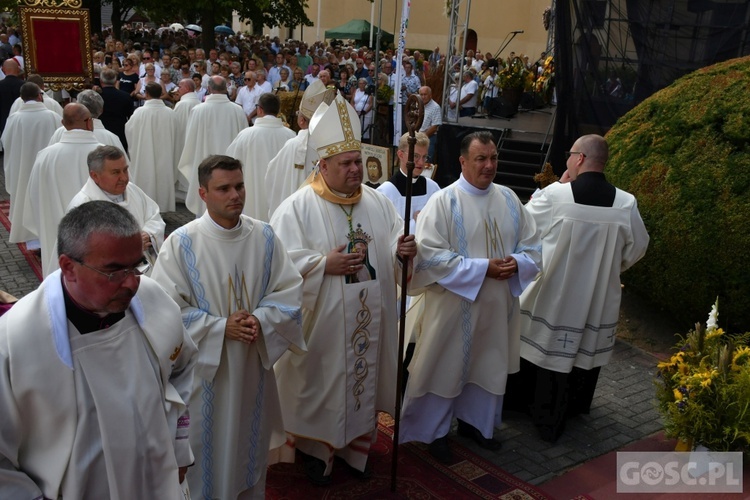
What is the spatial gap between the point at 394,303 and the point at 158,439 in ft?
7.54

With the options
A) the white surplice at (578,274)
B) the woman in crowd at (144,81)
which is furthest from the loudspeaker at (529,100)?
the white surplice at (578,274)

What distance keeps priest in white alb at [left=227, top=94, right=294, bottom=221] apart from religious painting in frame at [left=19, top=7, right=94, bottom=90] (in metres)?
3.40

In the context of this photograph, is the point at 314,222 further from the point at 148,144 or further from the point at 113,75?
the point at 113,75

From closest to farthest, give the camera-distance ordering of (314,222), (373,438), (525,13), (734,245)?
(314,222), (373,438), (734,245), (525,13)

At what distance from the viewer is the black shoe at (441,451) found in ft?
16.6

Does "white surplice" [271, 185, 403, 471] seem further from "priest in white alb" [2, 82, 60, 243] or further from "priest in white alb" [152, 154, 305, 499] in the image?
"priest in white alb" [2, 82, 60, 243]

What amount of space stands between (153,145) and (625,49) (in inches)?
269

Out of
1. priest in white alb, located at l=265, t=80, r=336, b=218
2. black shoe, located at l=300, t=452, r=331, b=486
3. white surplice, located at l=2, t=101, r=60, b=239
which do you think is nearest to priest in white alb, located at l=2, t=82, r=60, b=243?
white surplice, located at l=2, t=101, r=60, b=239

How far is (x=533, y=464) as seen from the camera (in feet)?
16.7

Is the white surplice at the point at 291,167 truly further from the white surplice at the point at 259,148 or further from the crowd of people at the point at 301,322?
the crowd of people at the point at 301,322

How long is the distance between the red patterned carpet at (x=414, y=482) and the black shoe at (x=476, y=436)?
17cm

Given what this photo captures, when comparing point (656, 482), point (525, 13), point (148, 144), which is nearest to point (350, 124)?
point (656, 482)

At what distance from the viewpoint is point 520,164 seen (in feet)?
43.2

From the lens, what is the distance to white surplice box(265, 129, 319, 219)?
8180mm
